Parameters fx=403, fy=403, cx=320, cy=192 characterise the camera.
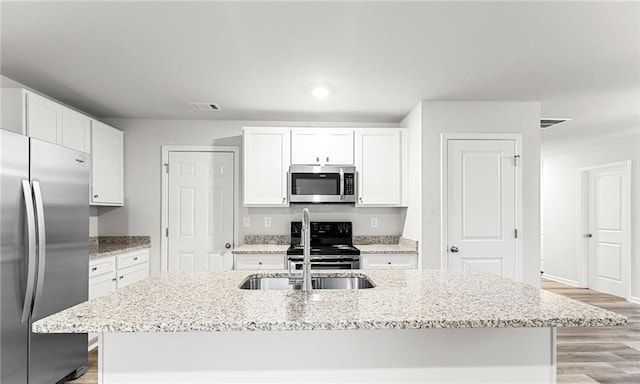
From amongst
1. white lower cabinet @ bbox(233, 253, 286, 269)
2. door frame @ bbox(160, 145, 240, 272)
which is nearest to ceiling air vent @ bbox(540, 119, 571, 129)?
white lower cabinet @ bbox(233, 253, 286, 269)

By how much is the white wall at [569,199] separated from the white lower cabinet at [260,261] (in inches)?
195

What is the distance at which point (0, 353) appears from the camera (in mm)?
2236

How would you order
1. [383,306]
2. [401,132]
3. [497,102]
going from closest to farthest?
[383,306] < [497,102] < [401,132]

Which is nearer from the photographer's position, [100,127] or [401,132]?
[100,127]

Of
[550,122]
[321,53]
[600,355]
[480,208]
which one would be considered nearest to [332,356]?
[321,53]

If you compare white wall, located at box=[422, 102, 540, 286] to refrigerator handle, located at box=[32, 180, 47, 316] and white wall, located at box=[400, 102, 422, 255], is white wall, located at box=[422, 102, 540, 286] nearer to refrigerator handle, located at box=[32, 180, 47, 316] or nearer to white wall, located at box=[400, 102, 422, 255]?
white wall, located at box=[400, 102, 422, 255]

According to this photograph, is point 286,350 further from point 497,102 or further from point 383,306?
point 497,102

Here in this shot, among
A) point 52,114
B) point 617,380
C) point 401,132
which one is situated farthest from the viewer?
point 401,132

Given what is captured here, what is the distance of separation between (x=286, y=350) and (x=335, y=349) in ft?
0.61

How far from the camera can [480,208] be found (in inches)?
151

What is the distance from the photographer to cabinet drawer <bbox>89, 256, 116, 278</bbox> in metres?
3.25

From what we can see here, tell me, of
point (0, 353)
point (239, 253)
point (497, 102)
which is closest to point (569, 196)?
point (497, 102)

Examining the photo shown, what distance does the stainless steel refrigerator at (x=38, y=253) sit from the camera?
2.28 meters

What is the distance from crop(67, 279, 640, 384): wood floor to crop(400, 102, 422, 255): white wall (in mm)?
1469
